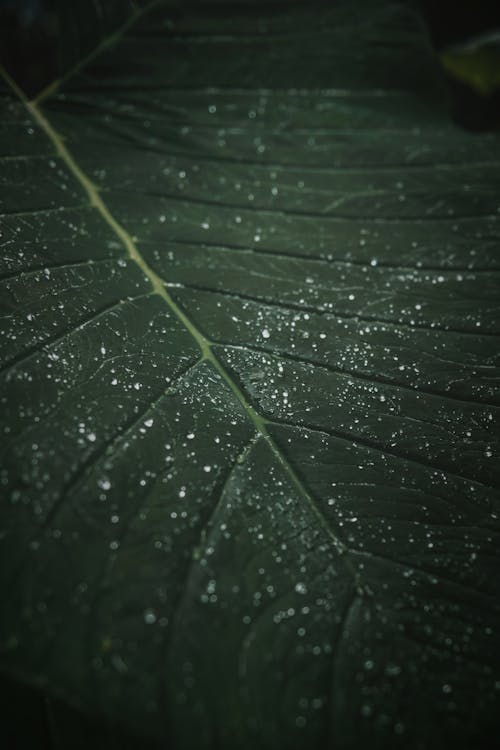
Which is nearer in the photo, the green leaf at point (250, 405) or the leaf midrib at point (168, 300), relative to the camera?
the green leaf at point (250, 405)

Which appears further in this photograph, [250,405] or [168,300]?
[168,300]

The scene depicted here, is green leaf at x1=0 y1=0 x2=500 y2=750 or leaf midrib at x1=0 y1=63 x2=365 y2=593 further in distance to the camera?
leaf midrib at x1=0 y1=63 x2=365 y2=593

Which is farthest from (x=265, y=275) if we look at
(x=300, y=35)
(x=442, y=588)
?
(x=300, y=35)

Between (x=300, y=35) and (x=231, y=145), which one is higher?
(x=300, y=35)

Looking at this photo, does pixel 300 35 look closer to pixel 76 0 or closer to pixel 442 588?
pixel 76 0
